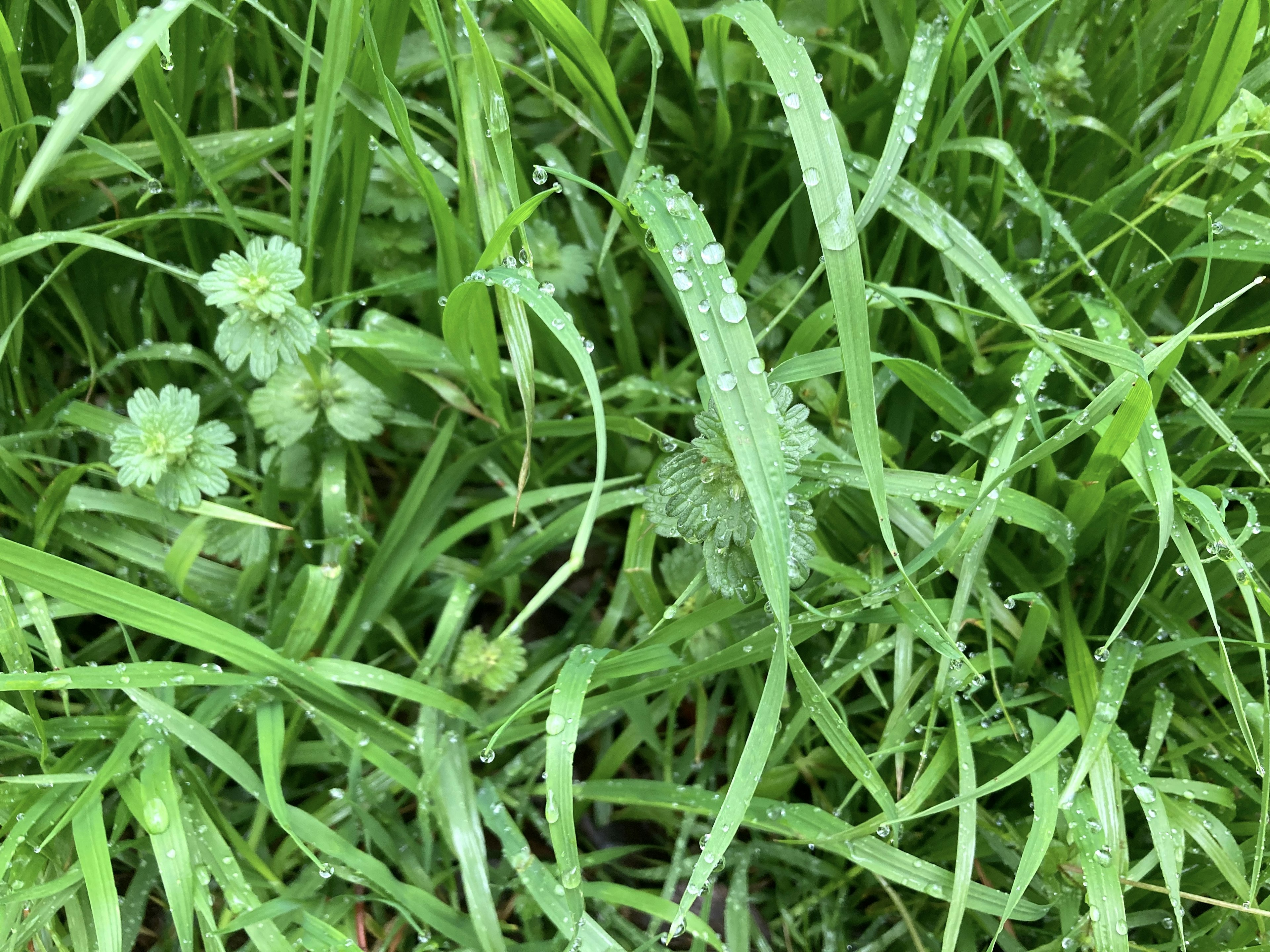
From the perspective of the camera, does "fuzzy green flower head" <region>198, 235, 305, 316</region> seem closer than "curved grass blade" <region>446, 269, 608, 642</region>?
No

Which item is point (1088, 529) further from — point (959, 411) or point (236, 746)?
point (236, 746)

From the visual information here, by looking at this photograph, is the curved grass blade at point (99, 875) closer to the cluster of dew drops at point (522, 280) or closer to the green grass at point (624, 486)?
the green grass at point (624, 486)

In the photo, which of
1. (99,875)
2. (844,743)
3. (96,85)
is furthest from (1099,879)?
(96,85)

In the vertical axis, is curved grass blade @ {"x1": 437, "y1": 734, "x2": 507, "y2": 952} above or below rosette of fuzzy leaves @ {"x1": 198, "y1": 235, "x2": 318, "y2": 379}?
below

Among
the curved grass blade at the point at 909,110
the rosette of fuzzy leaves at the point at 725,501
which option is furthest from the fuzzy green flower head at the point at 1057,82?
the rosette of fuzzy leaves at the point at 725,501

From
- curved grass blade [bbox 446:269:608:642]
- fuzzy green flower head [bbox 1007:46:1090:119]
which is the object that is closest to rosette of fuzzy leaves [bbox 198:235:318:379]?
curved grass blade [bbox 446:269:608:642]

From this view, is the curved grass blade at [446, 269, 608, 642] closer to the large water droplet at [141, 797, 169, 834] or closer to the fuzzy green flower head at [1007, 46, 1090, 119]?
the large water droplet at [141, 797, 169, 834]

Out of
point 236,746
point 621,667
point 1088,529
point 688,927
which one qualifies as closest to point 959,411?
point 1088,529
